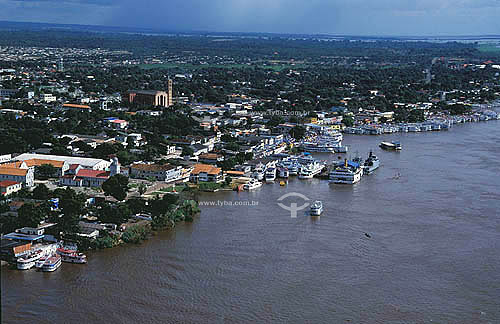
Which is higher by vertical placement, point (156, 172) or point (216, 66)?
point (216, 66)

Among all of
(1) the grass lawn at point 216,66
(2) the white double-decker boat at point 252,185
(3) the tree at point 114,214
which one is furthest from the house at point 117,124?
(1) the grass lawn at point 216,66

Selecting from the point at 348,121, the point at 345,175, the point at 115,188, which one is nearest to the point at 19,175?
the point at 115,188

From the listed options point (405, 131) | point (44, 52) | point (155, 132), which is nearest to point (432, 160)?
point (405, 131)

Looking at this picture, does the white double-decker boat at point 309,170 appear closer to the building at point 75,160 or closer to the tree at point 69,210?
the building at point 75,160

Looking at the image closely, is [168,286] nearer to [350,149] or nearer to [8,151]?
[8,151]

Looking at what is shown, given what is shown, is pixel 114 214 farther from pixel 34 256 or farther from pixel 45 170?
pixel 45 170
